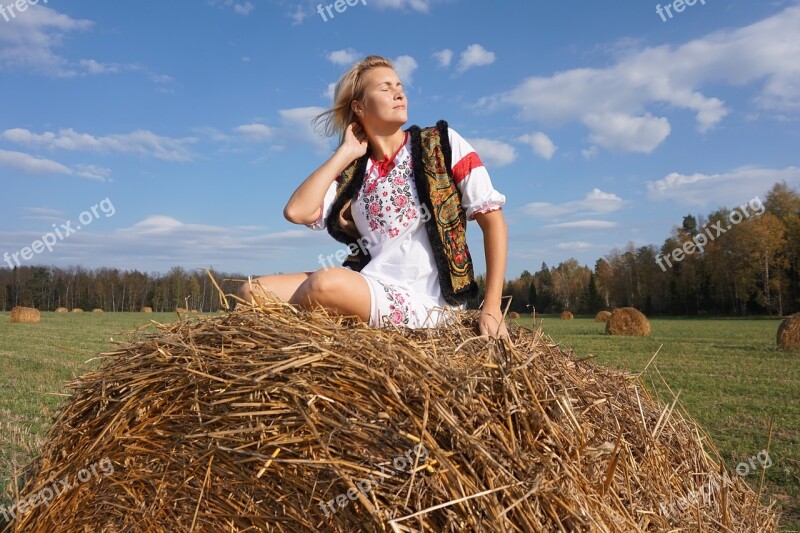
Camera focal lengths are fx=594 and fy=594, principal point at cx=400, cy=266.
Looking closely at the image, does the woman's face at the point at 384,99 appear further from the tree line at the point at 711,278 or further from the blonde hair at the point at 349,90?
the tree line at the point at 711,278

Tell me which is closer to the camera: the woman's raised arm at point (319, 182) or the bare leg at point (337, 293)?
the bare leg at point (337, 293)

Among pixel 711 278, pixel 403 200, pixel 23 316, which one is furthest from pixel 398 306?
pixel 711 278

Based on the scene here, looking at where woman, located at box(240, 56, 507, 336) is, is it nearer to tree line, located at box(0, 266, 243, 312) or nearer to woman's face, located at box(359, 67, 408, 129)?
woman's face, located at box(359, 67, 408, 129)

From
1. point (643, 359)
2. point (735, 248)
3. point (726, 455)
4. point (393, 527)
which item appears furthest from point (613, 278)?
point (393, 527)

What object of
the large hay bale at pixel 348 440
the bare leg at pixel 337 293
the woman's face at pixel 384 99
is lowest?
the large hay bale at pixel 348 440

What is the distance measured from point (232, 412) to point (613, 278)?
77.6m

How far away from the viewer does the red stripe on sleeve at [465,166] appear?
9.71ft

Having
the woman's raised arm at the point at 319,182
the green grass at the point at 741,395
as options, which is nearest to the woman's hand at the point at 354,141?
the woman's raised arm at the point at 319,182

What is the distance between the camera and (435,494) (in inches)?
71.1

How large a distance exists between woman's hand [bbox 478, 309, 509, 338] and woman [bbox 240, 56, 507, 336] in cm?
16

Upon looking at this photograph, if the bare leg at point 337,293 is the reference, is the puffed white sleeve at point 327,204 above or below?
above

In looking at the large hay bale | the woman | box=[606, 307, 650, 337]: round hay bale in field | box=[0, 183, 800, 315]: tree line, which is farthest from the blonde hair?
box=[0, 183, 800, 315]: tree line

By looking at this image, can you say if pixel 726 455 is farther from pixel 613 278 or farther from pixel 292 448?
pixel 613 278

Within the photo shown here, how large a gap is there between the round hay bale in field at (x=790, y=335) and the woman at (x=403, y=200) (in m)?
17.5
